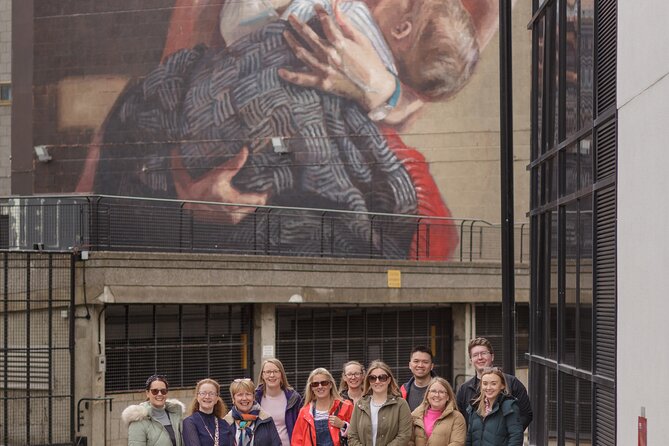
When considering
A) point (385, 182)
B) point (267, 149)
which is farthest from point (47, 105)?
point (385, 182)

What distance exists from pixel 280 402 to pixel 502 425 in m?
2.15

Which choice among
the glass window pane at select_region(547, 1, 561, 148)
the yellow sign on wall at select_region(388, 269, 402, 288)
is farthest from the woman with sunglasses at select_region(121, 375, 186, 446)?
the yellow sign on wall at select_region(388, 269, 402, 288)

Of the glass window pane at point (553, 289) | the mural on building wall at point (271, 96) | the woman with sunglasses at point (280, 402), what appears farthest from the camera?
the mural on building wall at point (271, 96)

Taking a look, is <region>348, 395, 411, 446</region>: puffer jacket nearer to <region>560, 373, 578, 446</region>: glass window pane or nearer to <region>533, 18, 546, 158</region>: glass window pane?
<region>560, 373, 578, 446</region>: glass window pane

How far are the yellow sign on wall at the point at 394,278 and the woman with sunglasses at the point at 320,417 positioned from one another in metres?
19.6

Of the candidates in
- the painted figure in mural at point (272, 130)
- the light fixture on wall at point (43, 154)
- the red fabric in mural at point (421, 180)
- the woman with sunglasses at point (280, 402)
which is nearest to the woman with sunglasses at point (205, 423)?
the woman with sunglasses at point (280, 402)

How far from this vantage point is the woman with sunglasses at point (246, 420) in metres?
12.0

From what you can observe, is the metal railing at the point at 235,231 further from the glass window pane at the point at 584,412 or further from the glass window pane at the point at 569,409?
the glass window pane at the point at 584,412

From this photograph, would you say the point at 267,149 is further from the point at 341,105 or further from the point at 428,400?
the point at 428,400

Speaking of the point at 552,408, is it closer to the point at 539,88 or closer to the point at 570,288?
the point at 570,288

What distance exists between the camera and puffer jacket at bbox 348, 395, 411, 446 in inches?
477

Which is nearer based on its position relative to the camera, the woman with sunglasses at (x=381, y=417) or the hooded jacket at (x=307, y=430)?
the woman with sunglasses at (x=381, y=417)

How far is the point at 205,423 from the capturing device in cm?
1214

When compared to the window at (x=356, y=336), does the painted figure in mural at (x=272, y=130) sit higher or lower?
higher
